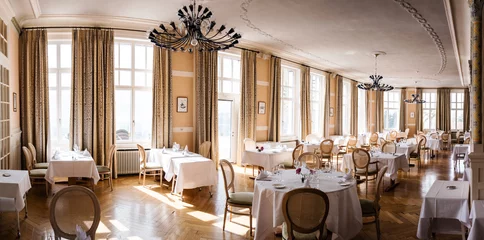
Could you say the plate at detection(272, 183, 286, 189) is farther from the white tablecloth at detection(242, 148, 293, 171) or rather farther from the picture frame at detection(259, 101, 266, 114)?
the picture frame at detection(259, 101, 266, 114)

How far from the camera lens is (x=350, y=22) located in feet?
23.9

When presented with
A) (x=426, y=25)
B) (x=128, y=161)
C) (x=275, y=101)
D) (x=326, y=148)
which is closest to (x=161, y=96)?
(x=128, y=161)

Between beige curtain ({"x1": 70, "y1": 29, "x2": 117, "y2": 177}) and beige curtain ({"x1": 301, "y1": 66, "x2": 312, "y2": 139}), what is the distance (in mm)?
6966

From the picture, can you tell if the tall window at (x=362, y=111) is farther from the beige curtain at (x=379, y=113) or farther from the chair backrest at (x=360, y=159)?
the chair backrest at (x=360, y=159)

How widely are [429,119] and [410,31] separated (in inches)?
625

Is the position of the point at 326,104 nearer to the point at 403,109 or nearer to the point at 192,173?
the point at 403,109

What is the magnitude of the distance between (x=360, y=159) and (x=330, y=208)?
139 inches

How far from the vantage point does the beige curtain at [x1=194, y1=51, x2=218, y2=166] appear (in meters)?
9.09

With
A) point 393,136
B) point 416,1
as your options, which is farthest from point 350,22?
point 393,136

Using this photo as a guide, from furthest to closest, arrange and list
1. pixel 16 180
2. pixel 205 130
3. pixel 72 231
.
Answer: pixel 205 130, pixel 16 180, pixel 72 231

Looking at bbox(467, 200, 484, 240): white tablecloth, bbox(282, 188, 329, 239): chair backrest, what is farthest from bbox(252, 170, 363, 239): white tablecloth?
bbox(467, 200, 484, 240): white tablecloth

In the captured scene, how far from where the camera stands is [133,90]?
341 inches

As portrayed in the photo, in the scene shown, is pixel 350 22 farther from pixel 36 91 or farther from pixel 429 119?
pixel 429 119

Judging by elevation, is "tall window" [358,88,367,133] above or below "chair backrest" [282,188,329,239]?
above
